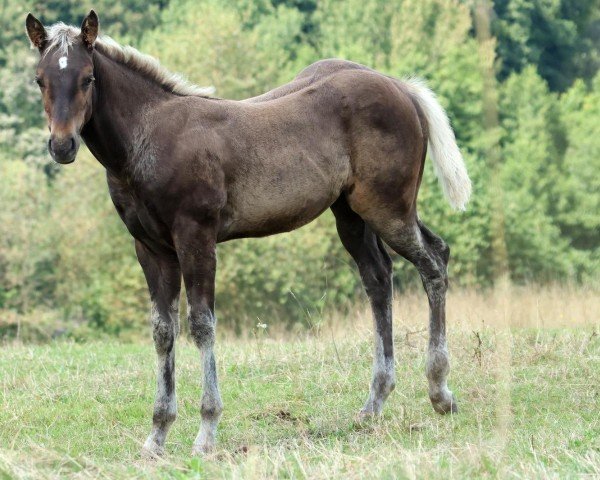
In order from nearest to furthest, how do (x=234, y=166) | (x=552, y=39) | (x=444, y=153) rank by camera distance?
(x=234, y=166), (x=444, y=153), (x=552, y=39)

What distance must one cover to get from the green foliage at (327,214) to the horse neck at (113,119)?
20.9 meters

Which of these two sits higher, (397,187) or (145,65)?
(145,65)

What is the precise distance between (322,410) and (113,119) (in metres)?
2.73

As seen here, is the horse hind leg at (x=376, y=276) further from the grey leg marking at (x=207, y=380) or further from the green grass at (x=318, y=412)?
the grey leg marking at (x=207, y=380)

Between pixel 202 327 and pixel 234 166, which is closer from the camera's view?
pixel 202 327

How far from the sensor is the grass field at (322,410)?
16.6ft

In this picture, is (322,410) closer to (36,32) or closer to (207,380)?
(207,380)

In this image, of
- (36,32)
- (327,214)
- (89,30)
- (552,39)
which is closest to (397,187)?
(89,30)

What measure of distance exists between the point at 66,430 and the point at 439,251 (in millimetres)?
3119

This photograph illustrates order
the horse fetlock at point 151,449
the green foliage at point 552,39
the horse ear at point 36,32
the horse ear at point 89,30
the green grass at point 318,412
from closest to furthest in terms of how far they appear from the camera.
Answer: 1. the green grass at point 318,412
2. the horse ear at point 36,32
3. the horse ear at point 89,30
4. the horse fetlock at point 151,449
5. the green foliage at point 552,39

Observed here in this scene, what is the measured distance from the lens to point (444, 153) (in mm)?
7875

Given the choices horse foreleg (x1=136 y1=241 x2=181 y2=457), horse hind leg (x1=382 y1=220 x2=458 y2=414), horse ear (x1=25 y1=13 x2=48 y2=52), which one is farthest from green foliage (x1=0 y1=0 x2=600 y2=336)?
horse ear (x1=25 y1=13 x2=48 y2=52)

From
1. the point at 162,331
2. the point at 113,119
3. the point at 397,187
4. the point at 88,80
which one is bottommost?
the point at 162,331

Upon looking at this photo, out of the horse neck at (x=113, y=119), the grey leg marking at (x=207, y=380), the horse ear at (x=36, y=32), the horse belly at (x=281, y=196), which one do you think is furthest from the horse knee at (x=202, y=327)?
the horse ear at (x=36, y=32)
